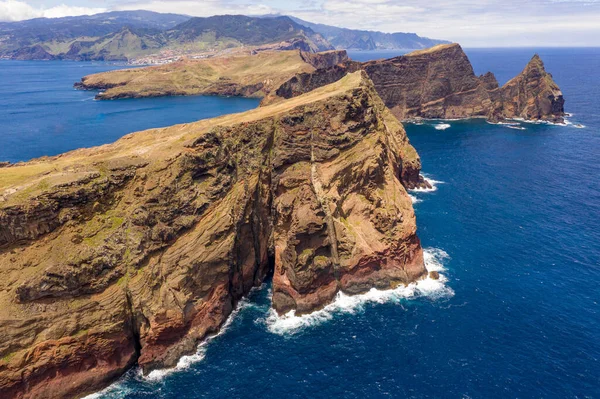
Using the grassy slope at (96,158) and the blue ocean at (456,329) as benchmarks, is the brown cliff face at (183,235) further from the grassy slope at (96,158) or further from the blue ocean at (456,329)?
the blue ocean at (456,329)

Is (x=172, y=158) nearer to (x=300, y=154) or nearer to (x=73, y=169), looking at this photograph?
(x=73, y=169)

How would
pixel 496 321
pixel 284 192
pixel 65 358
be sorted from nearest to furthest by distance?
pixel 65 358, pixel 496 321, pixel 284 192

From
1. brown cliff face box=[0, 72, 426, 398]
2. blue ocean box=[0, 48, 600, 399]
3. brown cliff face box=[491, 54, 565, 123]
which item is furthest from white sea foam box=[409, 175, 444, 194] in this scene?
brown cliff face box=[491, 54, 565, 123]

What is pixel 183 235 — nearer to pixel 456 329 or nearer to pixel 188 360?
pixel 188 360

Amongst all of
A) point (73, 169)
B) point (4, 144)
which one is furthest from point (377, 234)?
point (4, 144)

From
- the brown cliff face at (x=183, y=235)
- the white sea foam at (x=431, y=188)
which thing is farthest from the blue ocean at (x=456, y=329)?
the white sea foam at (x=431, y=188)
